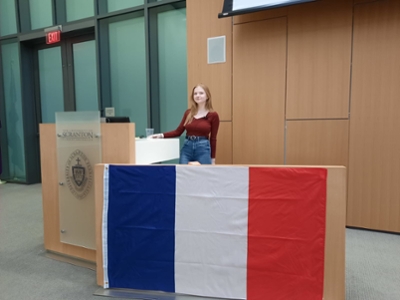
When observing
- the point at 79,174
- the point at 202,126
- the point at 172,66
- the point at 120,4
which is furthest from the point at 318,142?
the point at 120,4

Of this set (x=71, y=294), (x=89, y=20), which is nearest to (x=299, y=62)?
(x=71, y=294)

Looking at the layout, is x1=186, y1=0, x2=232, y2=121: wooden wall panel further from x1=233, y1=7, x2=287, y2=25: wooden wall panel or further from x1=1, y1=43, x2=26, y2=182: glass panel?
x1=1, y1=43, x2=26, y2=182: glass panel

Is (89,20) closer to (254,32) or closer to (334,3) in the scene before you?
(254,32)

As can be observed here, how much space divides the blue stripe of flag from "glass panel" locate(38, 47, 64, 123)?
4.11m

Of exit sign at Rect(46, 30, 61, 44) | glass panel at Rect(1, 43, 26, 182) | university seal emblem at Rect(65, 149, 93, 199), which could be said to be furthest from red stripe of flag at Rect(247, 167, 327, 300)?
glass panel at Rect(1, 43, 26, 182)

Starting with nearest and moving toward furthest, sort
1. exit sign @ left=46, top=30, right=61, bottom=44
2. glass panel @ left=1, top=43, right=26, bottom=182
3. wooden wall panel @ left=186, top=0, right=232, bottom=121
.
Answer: wooden wall panel @ left=186, top=0, right=232, bottom=121 < exit sign @ left=46, top=30, right=61, bottom=44 < glass panel @ left=1, top=43, right=26, bottom=182

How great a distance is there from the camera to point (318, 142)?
123 inches

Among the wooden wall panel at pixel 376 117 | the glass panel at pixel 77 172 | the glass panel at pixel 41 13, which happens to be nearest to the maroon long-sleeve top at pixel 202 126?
the glass panel at pixel 77 172

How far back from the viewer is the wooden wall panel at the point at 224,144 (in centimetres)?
353

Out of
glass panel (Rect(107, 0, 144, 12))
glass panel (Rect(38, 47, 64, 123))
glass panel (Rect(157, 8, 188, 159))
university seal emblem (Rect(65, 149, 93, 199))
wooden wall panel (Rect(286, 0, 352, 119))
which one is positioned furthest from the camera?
glass panel (Rect(38, 47, 64, 123))

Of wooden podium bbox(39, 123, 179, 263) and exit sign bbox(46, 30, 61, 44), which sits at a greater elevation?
exit sign bbox(46, 30, 61, 44)

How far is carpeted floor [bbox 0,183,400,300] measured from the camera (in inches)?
73.2

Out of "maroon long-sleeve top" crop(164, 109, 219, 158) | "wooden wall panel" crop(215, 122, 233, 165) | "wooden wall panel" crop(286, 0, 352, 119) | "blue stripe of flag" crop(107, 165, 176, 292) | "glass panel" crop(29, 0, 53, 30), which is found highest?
"glass panel" crop(29, 0, 53, 30)

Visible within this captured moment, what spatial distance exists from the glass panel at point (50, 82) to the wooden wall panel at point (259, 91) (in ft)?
11.6
